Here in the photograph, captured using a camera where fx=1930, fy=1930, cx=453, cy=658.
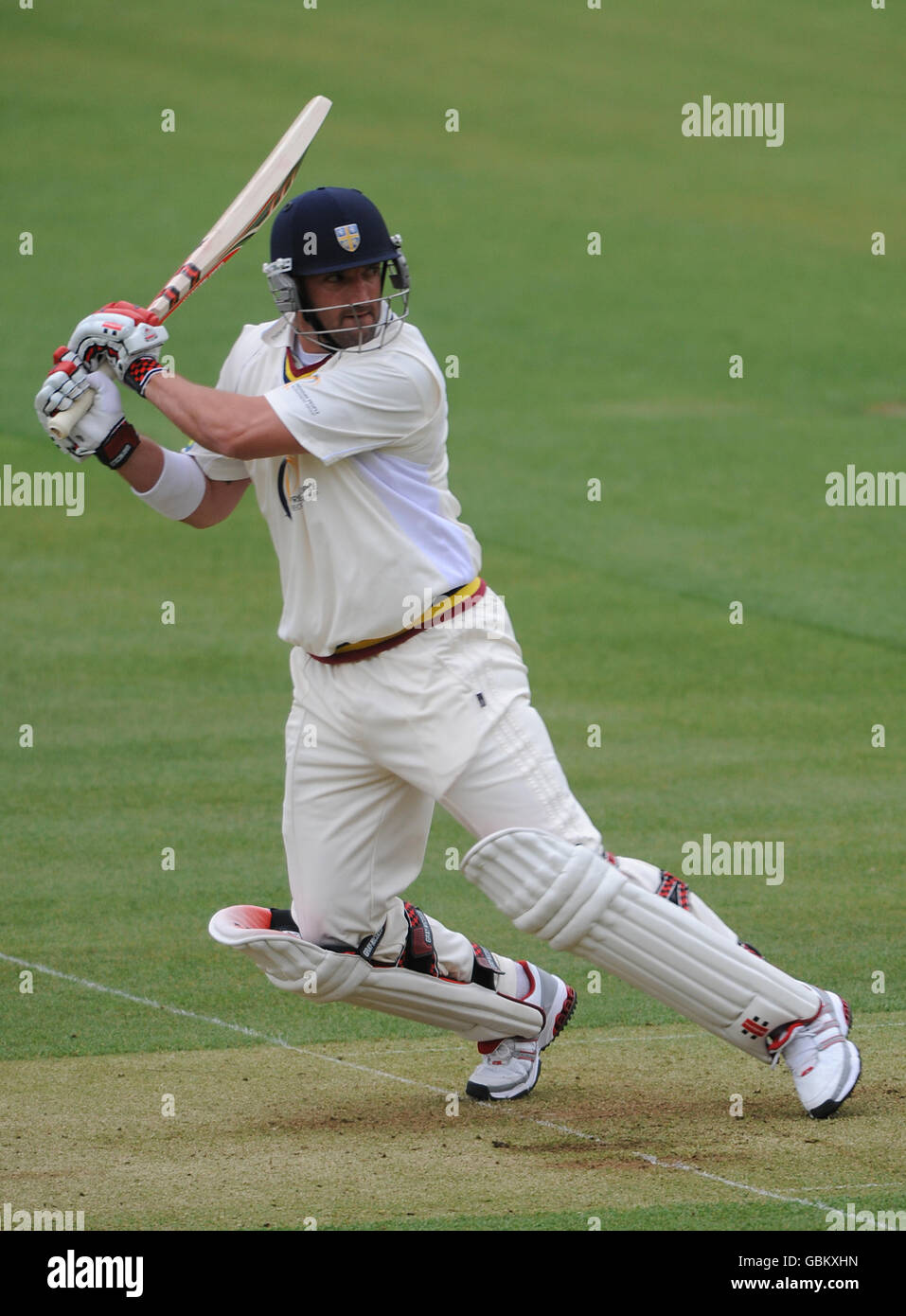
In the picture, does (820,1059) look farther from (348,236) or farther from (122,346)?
(122,346)

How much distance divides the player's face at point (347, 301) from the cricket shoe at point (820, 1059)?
2.12 metres

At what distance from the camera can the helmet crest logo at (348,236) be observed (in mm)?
4969

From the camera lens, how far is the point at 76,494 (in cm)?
1540

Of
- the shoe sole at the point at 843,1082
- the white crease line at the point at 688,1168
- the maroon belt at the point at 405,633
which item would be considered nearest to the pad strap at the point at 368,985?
the white crease line at the point at 688,1168

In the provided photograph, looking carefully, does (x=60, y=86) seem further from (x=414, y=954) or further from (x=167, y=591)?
(x=414, y=954)

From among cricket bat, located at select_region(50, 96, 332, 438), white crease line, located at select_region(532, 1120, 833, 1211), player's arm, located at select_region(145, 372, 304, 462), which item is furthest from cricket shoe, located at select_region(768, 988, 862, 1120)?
cricket bat, located at select_region(50, 96, 332, 438)

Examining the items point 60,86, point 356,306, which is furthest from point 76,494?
point 60,86

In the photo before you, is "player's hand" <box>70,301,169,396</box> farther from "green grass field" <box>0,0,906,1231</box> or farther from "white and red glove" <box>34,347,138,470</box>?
"green grass field" <box>0,0,906,1231</box>

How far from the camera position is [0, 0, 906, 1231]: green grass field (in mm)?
4938

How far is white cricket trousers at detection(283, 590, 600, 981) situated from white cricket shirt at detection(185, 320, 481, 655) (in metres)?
0.12

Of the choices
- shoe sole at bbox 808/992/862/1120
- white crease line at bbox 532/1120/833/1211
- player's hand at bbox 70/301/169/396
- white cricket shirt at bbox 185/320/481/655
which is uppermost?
player's hand at bbox 70/301/169/396

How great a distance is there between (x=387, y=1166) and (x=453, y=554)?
1557 mm

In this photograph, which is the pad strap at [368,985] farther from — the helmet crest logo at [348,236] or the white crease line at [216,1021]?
the helmet crest logo at [348,236]

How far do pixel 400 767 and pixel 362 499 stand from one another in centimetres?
69
